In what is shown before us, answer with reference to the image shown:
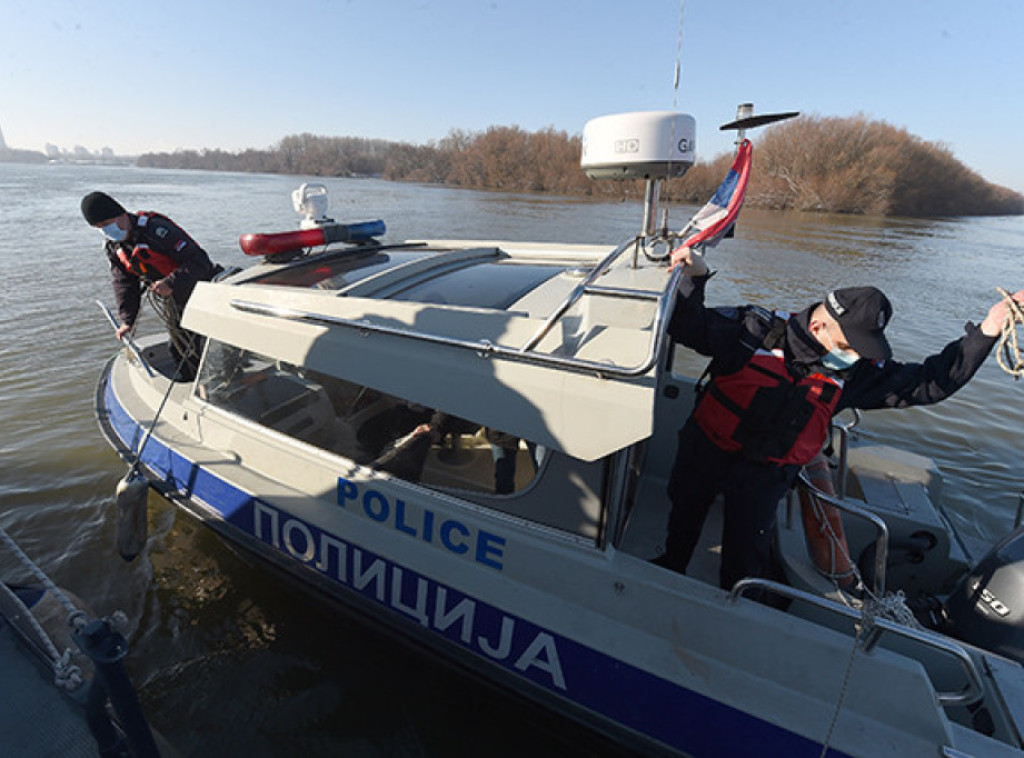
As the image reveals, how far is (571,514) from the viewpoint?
2.09 m

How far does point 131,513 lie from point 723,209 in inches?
129

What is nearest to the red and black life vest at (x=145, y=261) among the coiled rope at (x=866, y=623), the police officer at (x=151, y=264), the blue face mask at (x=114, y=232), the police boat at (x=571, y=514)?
the police officer at (x=151, y=264)

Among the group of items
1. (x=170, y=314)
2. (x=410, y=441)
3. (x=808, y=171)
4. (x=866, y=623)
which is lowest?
(x=866, y=623)

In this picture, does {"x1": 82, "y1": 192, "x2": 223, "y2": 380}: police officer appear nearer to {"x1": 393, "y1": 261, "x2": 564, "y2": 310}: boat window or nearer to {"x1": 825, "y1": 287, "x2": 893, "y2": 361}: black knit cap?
{"x1": 393, "y1": 261, "x2": 564, "y2": 310}: boat window

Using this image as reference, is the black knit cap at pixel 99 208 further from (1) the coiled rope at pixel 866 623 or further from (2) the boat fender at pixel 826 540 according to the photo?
(1) the coiled rope at pixel 866 623

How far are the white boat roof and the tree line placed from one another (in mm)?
27568

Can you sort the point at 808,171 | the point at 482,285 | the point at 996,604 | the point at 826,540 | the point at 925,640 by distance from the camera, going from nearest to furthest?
1. the point at 925,640
2. the point at 996,604
3. the point at 826,540
4. the point at 482,285
5. the point at 808,171

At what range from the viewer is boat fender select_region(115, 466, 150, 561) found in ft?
8.52

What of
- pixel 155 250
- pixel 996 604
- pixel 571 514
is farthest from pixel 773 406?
pixel 155 250

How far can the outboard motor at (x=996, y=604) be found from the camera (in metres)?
2.15

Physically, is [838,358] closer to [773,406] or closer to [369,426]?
[773,406]

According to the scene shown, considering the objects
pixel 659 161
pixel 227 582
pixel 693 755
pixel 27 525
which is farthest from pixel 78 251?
pixel 693 755

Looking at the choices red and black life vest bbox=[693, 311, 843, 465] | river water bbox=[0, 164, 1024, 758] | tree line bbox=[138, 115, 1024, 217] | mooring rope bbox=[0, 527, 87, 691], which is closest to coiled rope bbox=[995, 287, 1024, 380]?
red and black life vest bbox=[693, 311, 843, 465]

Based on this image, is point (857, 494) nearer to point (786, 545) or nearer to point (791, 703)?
point (786, 545)
